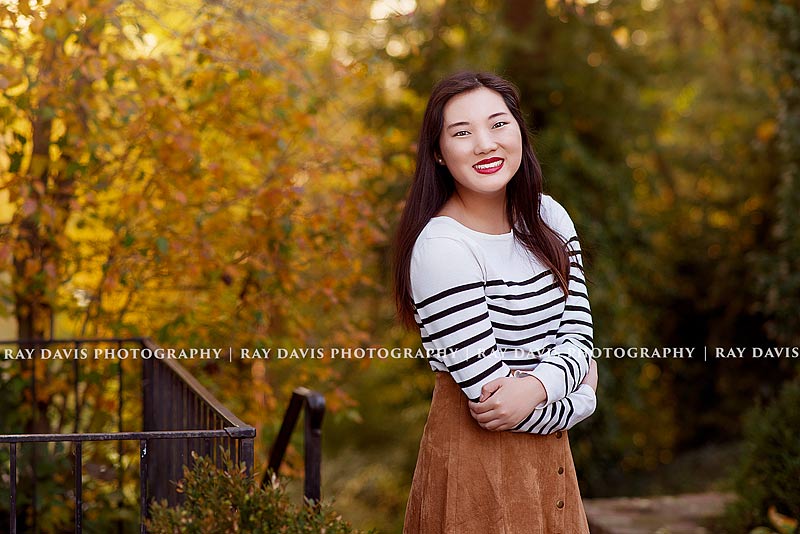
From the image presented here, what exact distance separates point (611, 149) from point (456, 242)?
17.4 feet

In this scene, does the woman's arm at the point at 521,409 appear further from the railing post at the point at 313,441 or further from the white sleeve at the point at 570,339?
the railing post at the point at 313,441

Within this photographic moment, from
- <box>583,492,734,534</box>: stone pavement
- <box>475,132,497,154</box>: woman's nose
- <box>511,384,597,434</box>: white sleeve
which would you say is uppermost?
<box>475,132,497,154</box>: woman's nose

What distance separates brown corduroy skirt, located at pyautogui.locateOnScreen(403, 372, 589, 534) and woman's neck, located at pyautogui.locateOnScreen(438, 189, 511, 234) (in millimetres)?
405

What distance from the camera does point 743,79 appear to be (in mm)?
8773

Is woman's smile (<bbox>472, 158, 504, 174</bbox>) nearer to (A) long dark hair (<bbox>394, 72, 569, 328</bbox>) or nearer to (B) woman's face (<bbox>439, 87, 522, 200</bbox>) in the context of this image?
(B) woman's face (<bbox>439, 87, 522, 200</bbox>)

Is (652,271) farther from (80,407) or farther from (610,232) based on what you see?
(80,407)

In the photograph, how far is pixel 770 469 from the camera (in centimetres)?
413

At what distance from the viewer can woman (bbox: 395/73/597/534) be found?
222cm

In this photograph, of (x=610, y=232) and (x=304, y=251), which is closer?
(x=304, y=251)

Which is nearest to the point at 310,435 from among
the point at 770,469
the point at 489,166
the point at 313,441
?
the point at 313,441

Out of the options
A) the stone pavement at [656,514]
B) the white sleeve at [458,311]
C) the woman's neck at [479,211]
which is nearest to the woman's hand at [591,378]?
the white sleeve at [458,311]

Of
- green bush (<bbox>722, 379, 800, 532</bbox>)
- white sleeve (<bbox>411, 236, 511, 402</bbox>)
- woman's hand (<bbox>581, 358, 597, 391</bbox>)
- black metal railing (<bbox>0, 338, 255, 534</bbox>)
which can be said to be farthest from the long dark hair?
green bush (<bbox>722, 379, 800, 532</bbox>)

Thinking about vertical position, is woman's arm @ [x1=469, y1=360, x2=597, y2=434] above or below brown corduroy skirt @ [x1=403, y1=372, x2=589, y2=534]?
above

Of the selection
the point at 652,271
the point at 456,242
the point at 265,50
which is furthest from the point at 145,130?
the point at 652,271
